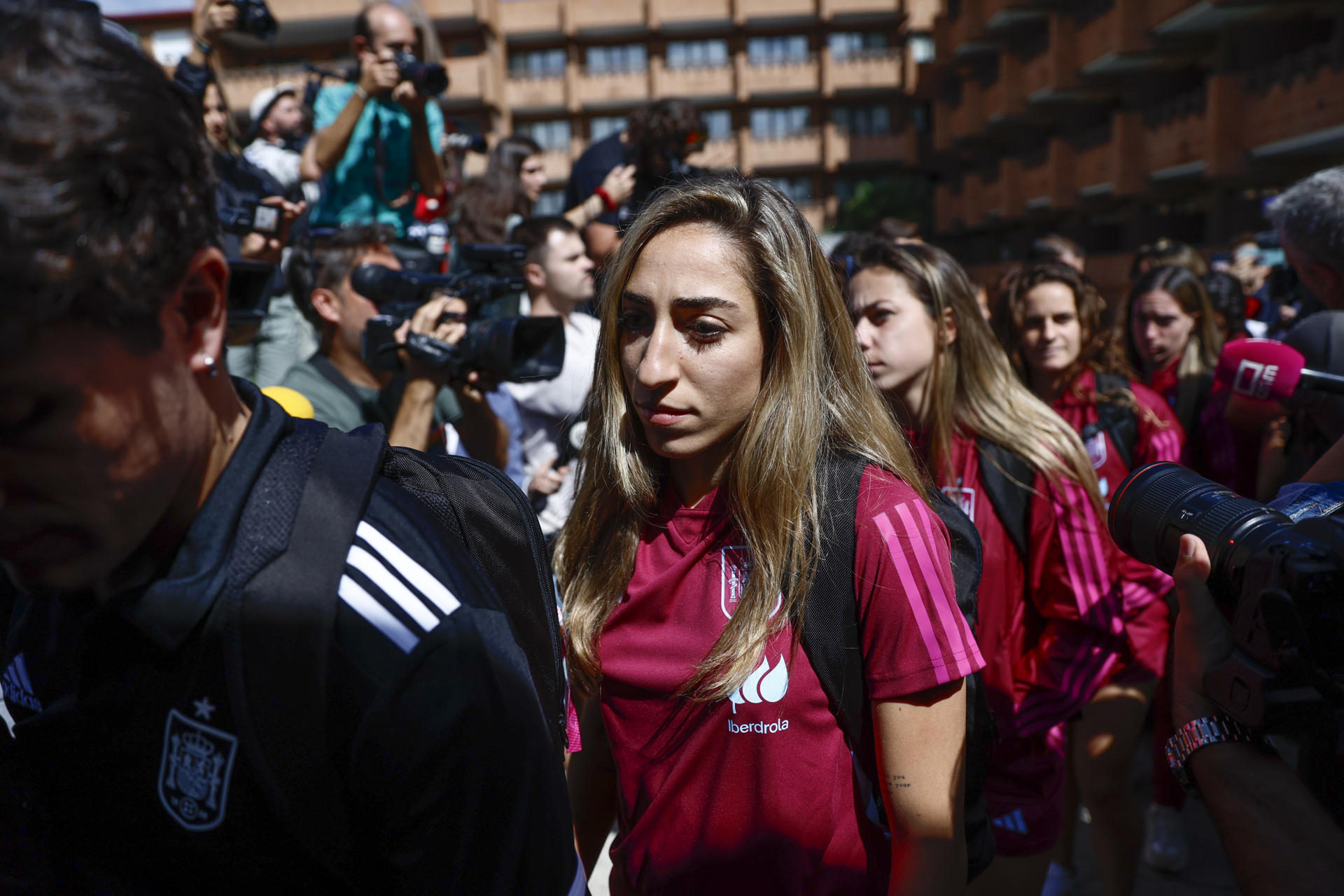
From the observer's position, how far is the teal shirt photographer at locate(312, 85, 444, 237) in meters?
4.50

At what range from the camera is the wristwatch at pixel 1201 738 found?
1619mm

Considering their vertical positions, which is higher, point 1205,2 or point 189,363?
point 1205,2

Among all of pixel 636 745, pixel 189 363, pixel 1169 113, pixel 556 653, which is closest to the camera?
pixel 189 363

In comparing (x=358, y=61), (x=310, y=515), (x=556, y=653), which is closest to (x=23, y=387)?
(x=310, y=515)

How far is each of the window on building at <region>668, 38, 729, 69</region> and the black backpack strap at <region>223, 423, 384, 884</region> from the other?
4181 centimetres

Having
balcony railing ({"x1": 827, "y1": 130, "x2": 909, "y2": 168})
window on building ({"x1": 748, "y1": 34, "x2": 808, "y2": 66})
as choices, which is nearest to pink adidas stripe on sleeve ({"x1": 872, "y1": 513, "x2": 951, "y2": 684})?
balcony railing ({"x1": 827, "y1": 130, "x2": 909, "y2": 168})

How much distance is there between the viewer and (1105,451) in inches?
140

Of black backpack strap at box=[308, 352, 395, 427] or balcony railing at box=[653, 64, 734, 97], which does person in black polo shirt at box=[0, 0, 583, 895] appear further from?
balcony railing at box=[653, 64, 734, 97]

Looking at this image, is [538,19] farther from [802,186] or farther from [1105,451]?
[1105,451]

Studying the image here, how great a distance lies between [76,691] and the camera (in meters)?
1.00

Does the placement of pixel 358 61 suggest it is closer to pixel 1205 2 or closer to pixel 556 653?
pixel 556 653

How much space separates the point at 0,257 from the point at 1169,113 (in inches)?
969

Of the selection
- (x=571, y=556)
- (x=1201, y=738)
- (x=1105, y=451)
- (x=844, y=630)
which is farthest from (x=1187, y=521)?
(x=1105, y=451)

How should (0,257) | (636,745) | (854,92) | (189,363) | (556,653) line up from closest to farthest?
1. (0,257)
2. (189,363)
3. (556,653)
4. (636,745)
5. (854,92)
